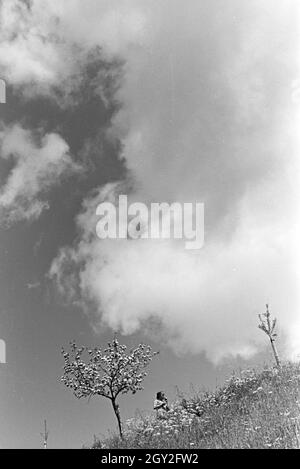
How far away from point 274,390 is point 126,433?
6550 millimetres

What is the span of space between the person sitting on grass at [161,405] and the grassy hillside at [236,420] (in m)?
0.37

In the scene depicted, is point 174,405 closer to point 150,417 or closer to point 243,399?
point 150,417

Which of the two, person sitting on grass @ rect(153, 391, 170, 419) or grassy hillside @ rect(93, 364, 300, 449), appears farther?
person sitting on grass @ rect(153, 391, 170, 419)

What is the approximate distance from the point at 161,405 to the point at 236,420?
881 centimetres

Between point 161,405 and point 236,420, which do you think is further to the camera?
point 161,405

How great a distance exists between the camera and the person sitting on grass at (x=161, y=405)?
19078 millimetres

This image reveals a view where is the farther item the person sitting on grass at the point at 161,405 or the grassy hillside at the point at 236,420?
the person sitting on grass at the point at 161,405

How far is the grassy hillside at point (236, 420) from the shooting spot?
10695mm

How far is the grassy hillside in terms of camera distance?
10695 mm

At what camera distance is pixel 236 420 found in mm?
14164

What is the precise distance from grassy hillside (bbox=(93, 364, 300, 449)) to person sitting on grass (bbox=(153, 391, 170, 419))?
0.37 m

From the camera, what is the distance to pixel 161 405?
22266 millimetres

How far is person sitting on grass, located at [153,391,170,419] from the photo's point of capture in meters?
19.1
